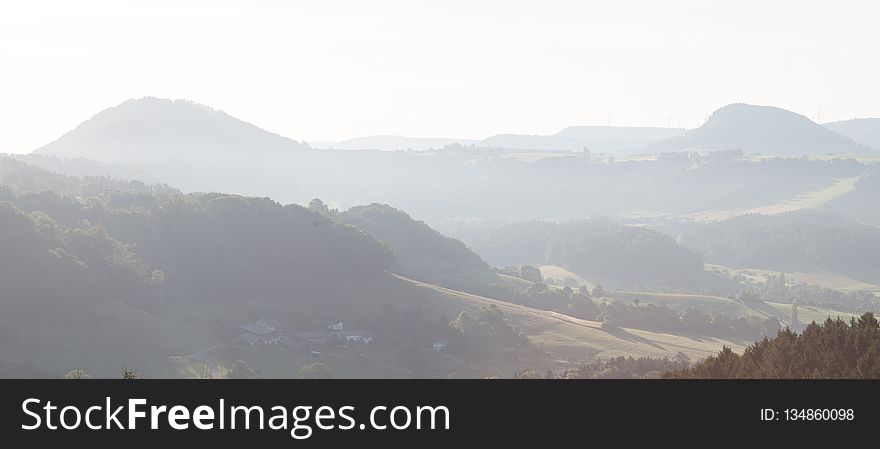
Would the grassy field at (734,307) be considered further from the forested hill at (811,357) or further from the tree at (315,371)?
the forested hill at (811,357)

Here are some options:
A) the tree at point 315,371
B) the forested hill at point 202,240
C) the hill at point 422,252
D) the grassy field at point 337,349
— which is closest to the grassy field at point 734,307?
the hill at point 422,252

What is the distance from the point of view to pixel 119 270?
110562mm

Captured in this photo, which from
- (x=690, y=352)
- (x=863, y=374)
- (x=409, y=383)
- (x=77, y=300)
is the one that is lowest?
(x=690, y=352)

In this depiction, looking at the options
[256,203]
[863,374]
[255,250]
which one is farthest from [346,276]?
[863,374]

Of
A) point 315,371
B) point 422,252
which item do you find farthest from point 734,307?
point 315,371

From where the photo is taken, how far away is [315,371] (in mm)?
82812

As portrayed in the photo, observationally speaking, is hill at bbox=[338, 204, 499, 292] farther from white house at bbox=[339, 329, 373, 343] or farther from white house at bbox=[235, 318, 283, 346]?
white house at bbox=[235, 318, 283, 346]

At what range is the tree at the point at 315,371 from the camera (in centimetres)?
8219

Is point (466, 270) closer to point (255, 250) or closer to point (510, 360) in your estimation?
point (255, 250)

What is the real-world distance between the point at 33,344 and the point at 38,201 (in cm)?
4984

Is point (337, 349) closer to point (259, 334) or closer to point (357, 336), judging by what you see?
point (357, 336)

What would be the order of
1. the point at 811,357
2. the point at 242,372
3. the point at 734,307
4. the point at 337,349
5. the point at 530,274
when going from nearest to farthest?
1. the point at 811,357
2. the point at 242,372
3. the point at 337,349
4. the point at 734,307
5. the point at 530,274

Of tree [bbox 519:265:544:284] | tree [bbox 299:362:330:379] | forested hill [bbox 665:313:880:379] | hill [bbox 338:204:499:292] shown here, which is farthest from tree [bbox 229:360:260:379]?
tree [bbox 519:265:544:284]

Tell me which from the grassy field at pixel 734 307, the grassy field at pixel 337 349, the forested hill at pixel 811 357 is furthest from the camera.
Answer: the grassy field at pixel 734 307
